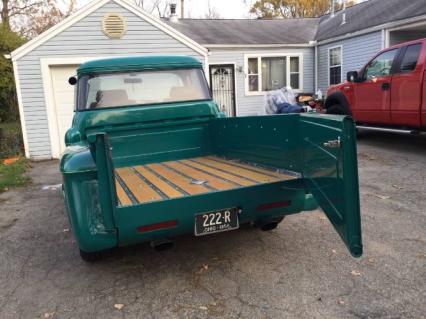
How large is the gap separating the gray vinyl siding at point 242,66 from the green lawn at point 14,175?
7912 millimetres

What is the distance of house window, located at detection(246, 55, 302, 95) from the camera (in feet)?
51.2

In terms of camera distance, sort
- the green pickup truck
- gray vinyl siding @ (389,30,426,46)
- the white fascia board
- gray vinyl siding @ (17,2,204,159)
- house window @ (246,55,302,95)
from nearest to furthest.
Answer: the green pickup truck
the white fascia board
gray vinyl siding @ (17,2,204,159)
gray vinyl siding @ (389,30,426,46)
house window @ (246,55,302,95)

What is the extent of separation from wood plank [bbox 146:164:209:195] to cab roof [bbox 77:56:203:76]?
1355mm

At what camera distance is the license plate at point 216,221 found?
3.10 metres

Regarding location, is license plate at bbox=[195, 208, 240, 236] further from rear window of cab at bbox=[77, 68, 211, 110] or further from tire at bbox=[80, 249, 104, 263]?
rear window of cab at bbox=[77, 68, 211, 110]

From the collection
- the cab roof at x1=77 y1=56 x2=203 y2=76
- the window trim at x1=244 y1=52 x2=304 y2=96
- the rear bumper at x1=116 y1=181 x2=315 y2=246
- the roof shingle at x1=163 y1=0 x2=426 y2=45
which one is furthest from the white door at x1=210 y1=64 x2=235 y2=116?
the rear bumper at x1=116 y1=181 x2=315 y2=246

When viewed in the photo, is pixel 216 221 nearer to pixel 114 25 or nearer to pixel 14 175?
pixel 14 175

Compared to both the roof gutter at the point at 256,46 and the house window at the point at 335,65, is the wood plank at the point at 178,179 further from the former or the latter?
the house window at the point at 335,65

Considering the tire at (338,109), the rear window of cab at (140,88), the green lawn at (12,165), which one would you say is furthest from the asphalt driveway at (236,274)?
the tire at (338,109)

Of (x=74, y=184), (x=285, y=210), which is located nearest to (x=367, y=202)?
(x=285, y=210)

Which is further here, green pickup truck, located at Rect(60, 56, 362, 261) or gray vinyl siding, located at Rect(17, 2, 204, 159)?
gray vinyl siding, located at Rect(17, 2, 204, 159)

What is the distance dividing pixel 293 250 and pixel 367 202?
1.94m

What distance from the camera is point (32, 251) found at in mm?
4199

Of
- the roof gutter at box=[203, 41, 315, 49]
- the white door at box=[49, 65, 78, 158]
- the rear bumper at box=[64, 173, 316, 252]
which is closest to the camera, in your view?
the rear bumper at box=[64, 173, 316, 252]
